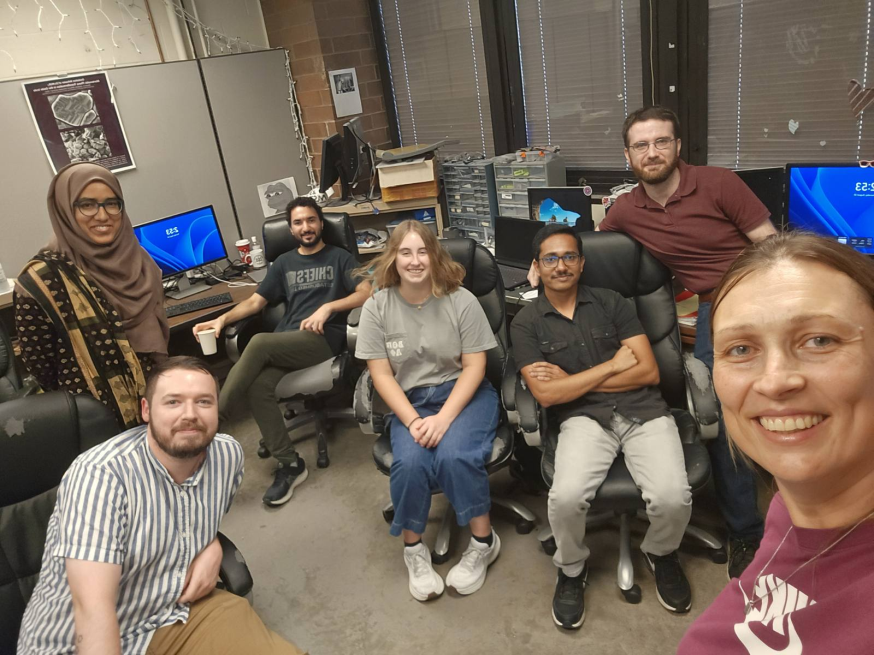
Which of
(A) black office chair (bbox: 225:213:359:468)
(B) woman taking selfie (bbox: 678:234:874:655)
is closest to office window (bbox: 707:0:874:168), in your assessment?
(A) black office chair (bbox: 225:213:359:468)

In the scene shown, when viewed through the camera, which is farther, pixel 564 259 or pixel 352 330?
pixel 352 330

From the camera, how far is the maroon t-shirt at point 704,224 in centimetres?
221

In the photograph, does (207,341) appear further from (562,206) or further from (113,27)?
(113,27)

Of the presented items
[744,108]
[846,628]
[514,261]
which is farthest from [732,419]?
[744,108]

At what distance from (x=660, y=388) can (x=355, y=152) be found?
2.27 m

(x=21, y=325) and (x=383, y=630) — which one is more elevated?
(x=21, y=325)

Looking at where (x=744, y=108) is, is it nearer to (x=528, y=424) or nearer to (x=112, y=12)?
(x=528, y=424)

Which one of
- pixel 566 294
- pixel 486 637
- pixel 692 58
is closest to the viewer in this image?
pixel 486 637

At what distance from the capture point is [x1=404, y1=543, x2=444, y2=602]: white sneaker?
2.17 meters

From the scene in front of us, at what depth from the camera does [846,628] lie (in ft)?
2.26

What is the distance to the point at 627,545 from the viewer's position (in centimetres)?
216

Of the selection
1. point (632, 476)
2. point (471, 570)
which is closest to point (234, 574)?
point (471, 570)

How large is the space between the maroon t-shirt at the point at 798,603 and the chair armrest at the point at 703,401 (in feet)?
3.61

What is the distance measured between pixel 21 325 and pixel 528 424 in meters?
Answer: 1.65
